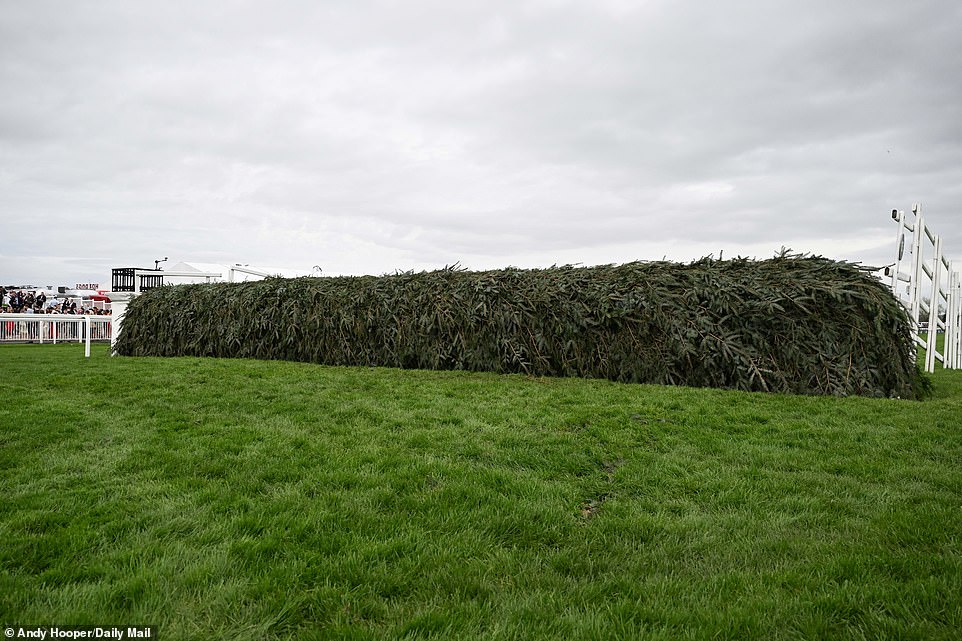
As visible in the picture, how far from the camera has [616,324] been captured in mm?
8141

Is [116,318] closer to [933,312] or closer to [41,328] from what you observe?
[41,328]

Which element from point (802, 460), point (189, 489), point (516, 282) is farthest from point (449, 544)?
point (516, 282)

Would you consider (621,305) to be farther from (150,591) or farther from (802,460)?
(150,591)

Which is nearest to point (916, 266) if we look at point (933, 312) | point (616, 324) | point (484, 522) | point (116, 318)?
point (933, 312)

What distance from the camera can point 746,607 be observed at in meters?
2.05

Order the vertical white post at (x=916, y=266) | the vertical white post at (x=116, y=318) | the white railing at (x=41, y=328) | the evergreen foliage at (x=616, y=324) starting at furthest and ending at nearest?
the white railing at (x=41, y=328) → the vertical white post at (x=116, y=318) → the vertical white post at (x=916, y=266) → the evergreen foliage at (x=616, y=324)

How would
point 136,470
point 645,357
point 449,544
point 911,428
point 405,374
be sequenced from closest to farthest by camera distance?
point 449,544, point 136,470, point 911,428, point 645,357, point 405,374

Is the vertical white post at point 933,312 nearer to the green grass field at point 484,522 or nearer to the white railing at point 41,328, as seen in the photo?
the green grass field at point 484,522

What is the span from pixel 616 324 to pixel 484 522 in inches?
226

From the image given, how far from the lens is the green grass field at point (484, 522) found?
6.57ft

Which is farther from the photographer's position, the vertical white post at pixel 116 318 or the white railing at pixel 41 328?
the white railing at pixel 41 328

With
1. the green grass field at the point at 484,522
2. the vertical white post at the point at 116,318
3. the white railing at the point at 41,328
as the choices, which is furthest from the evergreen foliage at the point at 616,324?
the white railing at the point at 41,328

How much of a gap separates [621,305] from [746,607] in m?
6.16

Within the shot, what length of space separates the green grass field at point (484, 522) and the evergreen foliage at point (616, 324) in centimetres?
150
